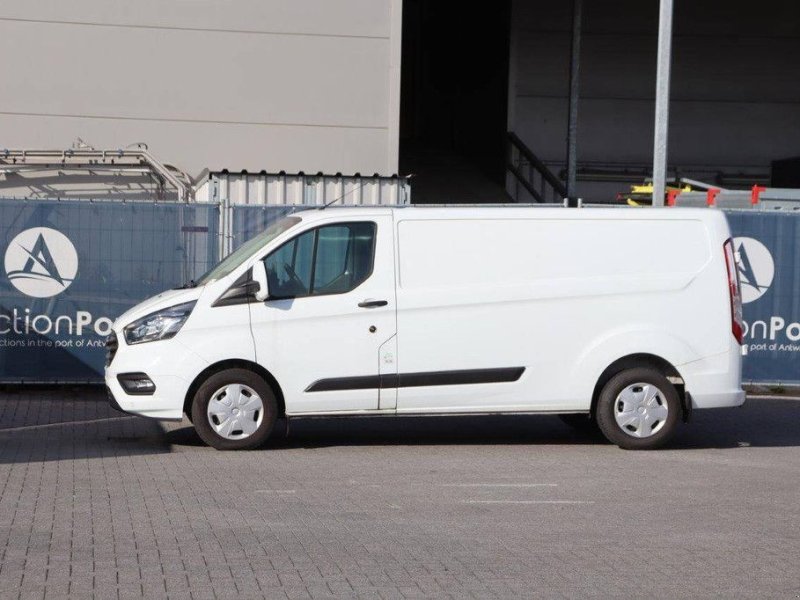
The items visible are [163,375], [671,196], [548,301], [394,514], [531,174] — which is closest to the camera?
[394,514]

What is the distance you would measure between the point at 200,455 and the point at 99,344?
4.38 meters

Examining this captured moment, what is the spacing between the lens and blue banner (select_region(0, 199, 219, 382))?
14.3 m

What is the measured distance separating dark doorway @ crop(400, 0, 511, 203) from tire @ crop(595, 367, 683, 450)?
15269mm

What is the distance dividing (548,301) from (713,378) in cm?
162

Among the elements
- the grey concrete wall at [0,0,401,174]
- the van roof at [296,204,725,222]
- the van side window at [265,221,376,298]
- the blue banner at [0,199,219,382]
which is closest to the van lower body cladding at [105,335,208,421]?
the van side window at [265,221,376,298]

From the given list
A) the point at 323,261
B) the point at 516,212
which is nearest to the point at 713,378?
the point at 516,212

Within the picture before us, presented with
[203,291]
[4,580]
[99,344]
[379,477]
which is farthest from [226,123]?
[4,580]

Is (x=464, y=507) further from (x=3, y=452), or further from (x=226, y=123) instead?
(x=226, y=123)

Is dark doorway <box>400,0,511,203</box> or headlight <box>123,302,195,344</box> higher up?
dark doorway <box>400,0,511,203</box>

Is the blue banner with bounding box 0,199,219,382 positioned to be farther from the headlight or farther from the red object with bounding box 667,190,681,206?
the red object with bounding box 667,190,681,206

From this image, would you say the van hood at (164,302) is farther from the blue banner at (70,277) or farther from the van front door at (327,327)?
the blue banner at (70,277)

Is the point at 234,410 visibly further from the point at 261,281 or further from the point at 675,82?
the point at 675,82

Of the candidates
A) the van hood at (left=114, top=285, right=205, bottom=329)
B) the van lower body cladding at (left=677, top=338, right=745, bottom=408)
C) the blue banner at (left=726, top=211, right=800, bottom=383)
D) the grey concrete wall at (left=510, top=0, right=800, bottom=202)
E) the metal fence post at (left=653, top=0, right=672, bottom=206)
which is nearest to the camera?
the van hood at (left=114, top=285, right=205, bottom=329)

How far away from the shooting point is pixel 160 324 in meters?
10.6
